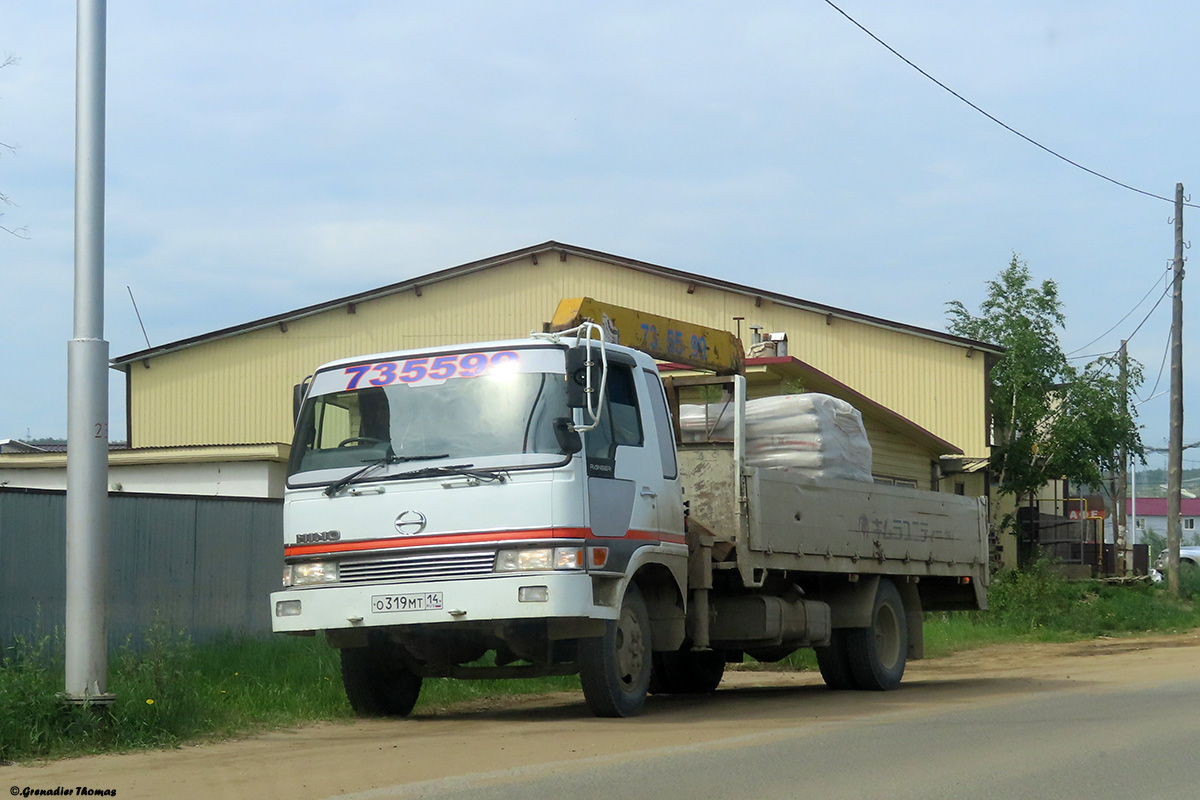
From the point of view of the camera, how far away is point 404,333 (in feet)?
110

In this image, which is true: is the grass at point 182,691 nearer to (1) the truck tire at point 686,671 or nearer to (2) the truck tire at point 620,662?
(1) the truck tire at point 686,671

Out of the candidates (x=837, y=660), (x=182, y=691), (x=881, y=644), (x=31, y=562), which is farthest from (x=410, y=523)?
(x=881, y=644)

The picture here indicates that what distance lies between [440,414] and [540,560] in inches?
51.5

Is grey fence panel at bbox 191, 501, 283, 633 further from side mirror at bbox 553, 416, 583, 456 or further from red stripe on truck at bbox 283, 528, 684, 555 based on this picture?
side mirror at bbox 553, 416, 583, 456

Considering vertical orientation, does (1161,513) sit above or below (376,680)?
below

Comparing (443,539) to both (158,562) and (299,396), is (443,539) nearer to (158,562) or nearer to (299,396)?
(299,396)

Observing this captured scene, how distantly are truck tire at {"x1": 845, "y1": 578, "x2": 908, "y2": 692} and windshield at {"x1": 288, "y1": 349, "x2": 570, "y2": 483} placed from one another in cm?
520

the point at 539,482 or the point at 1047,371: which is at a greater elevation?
the point at 1047,371

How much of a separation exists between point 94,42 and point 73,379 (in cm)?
213

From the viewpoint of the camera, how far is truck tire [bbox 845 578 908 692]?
1340 centimetres

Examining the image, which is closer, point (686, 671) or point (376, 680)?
point (376, 680)

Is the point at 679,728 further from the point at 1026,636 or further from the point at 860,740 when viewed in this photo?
the point at 1026,636

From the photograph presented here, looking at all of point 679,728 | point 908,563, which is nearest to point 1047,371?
point 908,563

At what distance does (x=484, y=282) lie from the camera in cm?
3362
